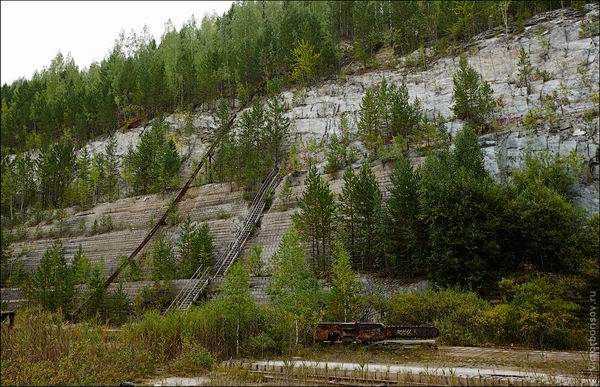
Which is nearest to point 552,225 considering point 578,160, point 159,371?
point 578,160

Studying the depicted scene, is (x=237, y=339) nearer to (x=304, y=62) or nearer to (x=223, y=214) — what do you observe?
(x=223, y=214)

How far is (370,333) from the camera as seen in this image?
1437 cm

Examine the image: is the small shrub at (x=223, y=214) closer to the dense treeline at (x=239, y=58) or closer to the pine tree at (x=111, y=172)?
the pine tree at (x=111, y=172)

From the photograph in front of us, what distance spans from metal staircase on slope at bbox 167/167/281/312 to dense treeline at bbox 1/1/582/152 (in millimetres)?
16167

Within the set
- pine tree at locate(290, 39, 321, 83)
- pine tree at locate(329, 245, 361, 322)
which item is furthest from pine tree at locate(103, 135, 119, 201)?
pine tree at locate(329, 245, 361, 322)

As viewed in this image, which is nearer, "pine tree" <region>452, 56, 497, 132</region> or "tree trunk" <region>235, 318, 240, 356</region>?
"tree trunk" <region>235, 318, 240, 356</region>

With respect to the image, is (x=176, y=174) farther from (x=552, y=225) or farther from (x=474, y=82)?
(x=552, y=225)

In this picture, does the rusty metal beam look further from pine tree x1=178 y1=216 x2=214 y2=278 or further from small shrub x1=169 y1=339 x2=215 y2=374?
small shrub x1=169 y1=339 x2=215 y2=374

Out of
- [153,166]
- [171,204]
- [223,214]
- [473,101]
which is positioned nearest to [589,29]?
[473,101]

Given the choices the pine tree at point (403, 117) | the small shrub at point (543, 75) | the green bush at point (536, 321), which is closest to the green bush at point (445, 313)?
the green bush at point (536, 321)

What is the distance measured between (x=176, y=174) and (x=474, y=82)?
2771 centimetres

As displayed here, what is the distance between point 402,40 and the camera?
48.4 meters

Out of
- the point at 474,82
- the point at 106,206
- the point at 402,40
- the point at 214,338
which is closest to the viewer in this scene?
the point at 214,338

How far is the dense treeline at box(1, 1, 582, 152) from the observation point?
152 ft
